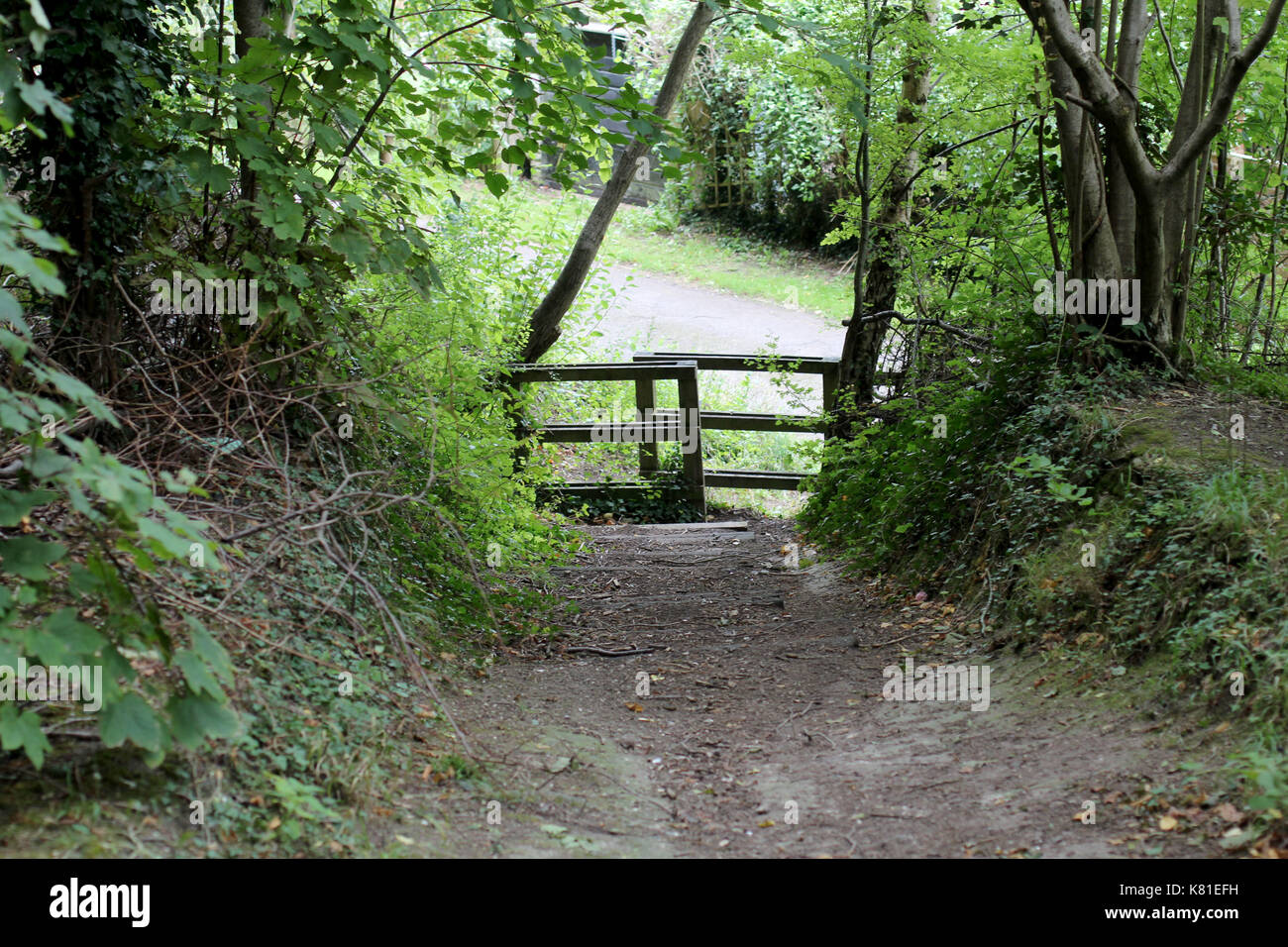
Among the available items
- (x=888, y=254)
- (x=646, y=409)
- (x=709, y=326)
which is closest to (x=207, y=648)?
(x=888, y=254)

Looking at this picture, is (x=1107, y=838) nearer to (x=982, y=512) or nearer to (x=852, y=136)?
(x=982, y=512)

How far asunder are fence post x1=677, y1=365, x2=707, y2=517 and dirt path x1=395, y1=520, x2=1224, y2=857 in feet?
13.5

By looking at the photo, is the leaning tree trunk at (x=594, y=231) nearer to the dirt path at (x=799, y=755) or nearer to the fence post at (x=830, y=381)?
the fence post at (x=830, y=381)

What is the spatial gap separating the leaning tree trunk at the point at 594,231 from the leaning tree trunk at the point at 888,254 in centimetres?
240

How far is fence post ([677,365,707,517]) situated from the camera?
32.3 ft

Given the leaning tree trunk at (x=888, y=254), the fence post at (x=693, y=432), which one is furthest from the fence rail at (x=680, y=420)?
the leaning tree trunk at (x=888, y=254)

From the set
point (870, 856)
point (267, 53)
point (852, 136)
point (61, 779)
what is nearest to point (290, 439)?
point (267, 53)

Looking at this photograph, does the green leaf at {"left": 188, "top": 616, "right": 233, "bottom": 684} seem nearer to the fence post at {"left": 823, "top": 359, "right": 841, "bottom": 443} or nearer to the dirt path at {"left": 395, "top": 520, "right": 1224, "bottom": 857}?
the dirt path at {"left": 395, "top": 520, "right": 1224, "bottom": 857}

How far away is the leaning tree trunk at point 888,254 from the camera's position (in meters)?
7.69

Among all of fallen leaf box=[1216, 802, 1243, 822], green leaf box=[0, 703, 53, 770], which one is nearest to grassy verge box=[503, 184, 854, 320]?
fallen leaf box=[1216, 802, 1243, 822]

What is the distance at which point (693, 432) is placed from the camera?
10.0 metres

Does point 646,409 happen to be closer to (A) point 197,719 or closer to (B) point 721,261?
(A) point 197,719

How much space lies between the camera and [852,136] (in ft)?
29.9

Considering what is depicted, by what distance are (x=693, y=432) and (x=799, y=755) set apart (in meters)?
6.09
